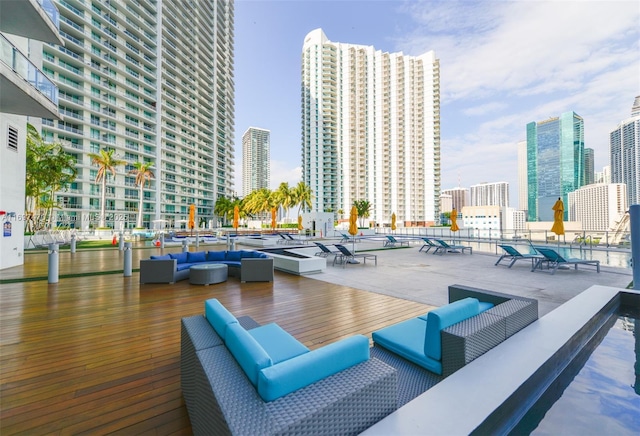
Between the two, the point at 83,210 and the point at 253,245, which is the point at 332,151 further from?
the point at 253,245

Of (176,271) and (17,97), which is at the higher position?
(17,97)

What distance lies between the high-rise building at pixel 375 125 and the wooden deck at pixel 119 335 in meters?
70.0

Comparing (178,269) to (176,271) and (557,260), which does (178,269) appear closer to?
(176,271)

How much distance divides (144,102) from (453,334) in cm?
5601

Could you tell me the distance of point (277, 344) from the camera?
7.84 feet

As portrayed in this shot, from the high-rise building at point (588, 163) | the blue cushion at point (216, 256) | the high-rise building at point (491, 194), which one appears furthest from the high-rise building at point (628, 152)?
the high-rise building at point (491, 194)

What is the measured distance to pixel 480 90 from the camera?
110ft

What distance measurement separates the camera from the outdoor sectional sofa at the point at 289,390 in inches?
44.9

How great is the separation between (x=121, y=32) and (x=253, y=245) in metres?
46.1

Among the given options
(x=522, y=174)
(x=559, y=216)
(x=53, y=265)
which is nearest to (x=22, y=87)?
(x=53, y=265)

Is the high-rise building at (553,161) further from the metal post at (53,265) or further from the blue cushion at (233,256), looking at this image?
the metal post at (53,265)

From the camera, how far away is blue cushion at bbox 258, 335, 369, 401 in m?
1.25

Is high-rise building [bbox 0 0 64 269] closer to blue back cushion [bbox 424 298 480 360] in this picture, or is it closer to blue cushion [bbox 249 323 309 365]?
blue cushion [bbox 249 323 309 365]

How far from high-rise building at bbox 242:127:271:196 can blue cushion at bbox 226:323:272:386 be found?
440ft
